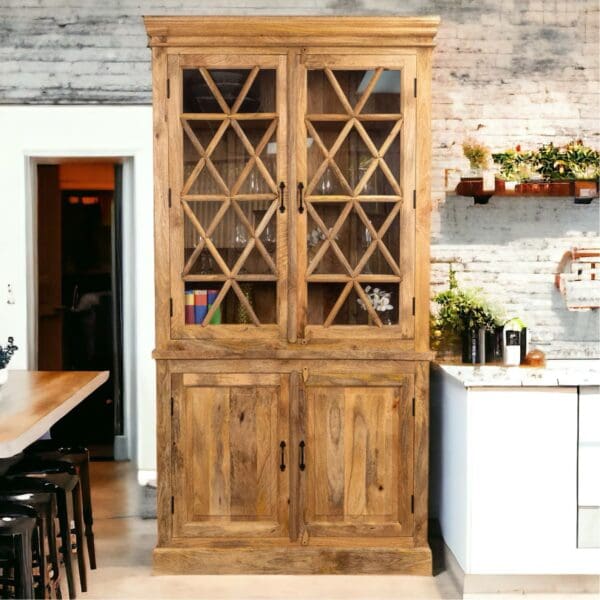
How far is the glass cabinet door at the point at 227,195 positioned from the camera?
3.71m

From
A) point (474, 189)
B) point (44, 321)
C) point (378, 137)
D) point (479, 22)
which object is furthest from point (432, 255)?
point (44, 321)

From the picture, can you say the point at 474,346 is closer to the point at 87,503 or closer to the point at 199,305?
the point at 199,305

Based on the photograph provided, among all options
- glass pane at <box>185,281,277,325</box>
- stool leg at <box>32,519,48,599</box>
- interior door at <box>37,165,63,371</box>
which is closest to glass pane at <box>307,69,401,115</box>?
glass pane at <box>185,281,277,325</box>

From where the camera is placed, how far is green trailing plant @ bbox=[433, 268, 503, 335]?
406cm

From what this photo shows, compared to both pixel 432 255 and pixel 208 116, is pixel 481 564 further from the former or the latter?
pixel 208 116

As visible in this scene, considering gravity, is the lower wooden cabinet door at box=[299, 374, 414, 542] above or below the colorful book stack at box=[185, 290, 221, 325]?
below

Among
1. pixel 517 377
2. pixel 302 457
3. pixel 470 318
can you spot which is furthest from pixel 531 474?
pixel 302 457

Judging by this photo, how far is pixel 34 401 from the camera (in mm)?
3094

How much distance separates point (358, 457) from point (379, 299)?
2.42ft

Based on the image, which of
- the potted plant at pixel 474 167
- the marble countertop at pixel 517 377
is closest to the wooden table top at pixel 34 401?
the marble countertop at pixel 517 377

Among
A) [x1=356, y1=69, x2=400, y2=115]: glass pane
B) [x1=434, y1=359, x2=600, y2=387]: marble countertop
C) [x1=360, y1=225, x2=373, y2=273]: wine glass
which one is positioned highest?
[x1=356, y1=69, x2=400, y2=115]: glass pane

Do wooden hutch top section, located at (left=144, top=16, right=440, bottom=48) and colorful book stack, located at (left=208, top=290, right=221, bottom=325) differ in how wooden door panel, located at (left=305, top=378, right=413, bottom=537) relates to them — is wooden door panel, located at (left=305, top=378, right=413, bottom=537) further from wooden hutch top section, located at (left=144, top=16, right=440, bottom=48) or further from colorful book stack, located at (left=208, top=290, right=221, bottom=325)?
wooden hutch top section, located at (left=144, top=16, right=440, bottom=48)

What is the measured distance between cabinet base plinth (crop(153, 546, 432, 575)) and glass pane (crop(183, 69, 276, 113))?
6.64ft

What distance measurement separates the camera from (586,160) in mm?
4117
